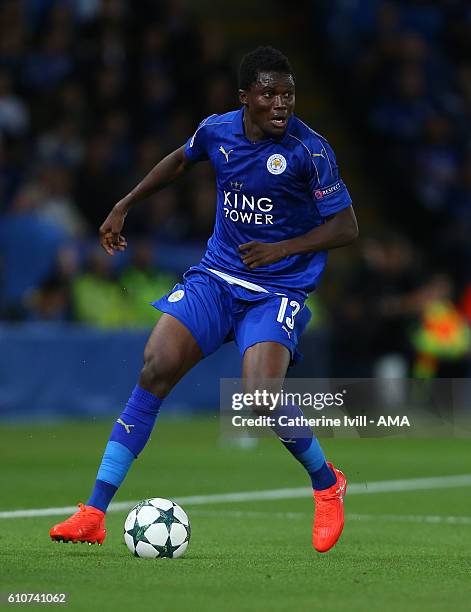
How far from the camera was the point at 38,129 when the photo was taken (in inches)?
660

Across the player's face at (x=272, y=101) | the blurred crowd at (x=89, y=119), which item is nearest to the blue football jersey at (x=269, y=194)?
the player's face at (x=272, y=101)

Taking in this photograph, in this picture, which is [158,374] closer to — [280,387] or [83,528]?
[280,387]

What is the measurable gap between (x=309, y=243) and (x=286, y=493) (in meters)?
3.23

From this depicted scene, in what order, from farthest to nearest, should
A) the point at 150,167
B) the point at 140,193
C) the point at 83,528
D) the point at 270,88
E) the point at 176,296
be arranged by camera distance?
the point at 150,167, the point at 140,193, the point at 176,296, the point at 270,88, the point at 83,528

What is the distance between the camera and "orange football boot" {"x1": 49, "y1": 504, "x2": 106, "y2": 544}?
6777 mm

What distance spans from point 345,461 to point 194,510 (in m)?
3.28

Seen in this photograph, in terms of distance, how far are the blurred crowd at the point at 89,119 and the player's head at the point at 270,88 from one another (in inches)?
310

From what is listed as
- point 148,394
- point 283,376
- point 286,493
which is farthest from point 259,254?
point 286,493

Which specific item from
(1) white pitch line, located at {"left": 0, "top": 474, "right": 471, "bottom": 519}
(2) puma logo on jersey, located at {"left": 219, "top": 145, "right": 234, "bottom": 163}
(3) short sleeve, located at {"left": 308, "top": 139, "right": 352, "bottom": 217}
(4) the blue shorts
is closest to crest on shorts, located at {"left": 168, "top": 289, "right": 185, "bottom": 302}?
(4) the blue shorts

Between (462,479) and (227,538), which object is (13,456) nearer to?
(462,479)

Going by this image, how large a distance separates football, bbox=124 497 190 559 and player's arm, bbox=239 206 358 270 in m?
1.20

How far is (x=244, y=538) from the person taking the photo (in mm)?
7574

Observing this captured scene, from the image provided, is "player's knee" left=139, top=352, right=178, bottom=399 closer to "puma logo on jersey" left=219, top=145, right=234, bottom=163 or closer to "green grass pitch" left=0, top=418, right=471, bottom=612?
"green grass pitch" left=0, top=418, right=471, bottom=612

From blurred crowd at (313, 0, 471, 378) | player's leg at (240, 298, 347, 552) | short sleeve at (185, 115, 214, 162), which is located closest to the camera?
player's leg at (240, 298, 347, 552)
